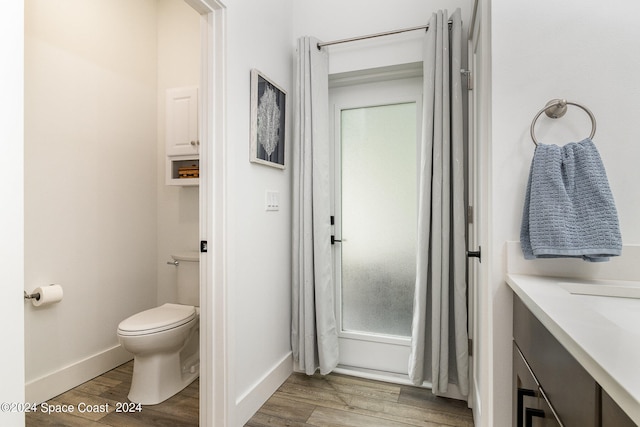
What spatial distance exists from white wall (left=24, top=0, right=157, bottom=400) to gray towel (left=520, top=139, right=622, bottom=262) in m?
2.48

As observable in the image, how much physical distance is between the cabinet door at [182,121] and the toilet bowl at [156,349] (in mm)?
1136

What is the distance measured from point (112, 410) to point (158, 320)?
0.51 metres

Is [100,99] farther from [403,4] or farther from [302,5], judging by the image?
[403,4]

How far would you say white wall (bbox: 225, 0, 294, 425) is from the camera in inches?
63.8

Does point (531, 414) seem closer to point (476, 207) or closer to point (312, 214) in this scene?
point (476, 207)

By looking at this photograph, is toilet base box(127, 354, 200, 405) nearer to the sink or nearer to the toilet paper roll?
the toilet paper roll

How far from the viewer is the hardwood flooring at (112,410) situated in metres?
1.73

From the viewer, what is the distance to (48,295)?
1.91m

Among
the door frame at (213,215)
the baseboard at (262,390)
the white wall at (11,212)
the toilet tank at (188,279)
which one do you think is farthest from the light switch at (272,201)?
the white wall at (11,212)

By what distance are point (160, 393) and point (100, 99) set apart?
1.95 m

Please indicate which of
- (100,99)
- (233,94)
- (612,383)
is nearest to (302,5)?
(233,94)

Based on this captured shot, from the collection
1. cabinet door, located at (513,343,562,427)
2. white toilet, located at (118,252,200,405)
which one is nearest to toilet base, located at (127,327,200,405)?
white toilet, located at (118,252,200,405)

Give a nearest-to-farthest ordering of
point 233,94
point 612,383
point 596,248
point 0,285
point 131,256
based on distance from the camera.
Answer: point 612,383 → point 0,285 → point 596,248 → point 233,94 → point 131,256

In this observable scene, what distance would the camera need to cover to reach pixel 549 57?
3.59 ft
